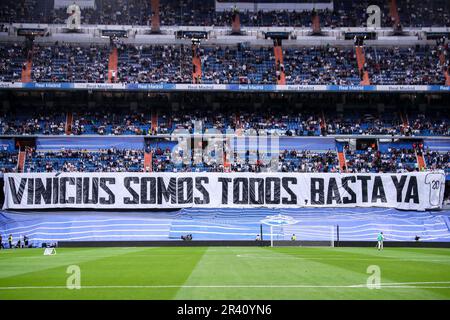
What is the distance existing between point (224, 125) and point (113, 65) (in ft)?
49.0

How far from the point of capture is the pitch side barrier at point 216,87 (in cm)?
5531

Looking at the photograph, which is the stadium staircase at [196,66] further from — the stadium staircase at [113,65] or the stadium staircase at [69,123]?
the stadium staircase at [69,123]

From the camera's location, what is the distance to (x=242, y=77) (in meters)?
58.3

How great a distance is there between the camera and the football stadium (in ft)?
148

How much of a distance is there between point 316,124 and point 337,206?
12092mm

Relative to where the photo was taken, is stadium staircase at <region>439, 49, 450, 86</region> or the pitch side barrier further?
stadium staircase at <region>439, 49, 450, 86</region>

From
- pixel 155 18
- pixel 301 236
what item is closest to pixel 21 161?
pixel 155 18

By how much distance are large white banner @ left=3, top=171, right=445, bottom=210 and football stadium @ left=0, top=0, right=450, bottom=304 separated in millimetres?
134

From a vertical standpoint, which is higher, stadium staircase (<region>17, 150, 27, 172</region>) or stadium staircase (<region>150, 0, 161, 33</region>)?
stadium staircase (<region>150, 0, 161, 33</region>)

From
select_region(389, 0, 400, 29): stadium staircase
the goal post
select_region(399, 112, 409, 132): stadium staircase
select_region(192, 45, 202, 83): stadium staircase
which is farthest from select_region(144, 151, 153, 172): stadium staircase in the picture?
select_region(389, 0, 400, 29): stadium staircase

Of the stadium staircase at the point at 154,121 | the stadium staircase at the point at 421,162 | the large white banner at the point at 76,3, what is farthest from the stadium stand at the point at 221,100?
the large white banner at the point at 76,3

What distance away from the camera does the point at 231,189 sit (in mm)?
48781

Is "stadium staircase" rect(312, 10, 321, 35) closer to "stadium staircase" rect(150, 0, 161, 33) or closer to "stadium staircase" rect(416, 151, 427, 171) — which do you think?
"stadium staircase" rect(150, 0, 161, 33)
